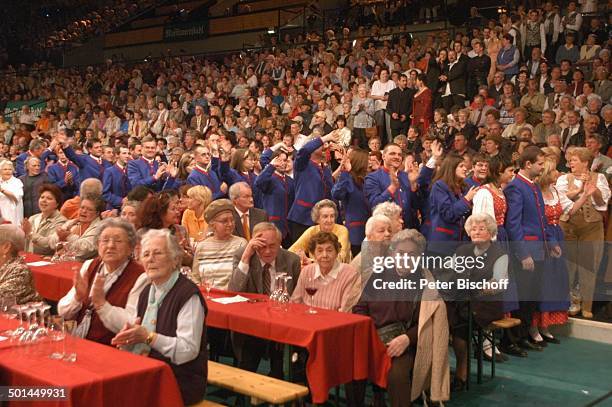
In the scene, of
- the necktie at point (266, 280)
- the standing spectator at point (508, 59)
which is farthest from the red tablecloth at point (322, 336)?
the standing spectator at point (508, 59)

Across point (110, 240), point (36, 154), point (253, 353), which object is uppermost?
point (36, 154)

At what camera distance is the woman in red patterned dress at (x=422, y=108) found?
39.7 ft

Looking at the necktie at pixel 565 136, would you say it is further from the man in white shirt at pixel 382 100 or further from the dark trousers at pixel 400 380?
the dark trousers at pixel 400 380

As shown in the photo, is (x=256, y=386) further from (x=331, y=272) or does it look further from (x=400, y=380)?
(x=331, y=272)

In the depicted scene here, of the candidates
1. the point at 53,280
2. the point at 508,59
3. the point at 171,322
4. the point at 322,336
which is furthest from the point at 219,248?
the point at 508,59

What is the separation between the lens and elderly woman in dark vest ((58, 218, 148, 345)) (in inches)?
159

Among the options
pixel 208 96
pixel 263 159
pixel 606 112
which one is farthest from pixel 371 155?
pixel 208 96

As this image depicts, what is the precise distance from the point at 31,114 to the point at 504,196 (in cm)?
1713

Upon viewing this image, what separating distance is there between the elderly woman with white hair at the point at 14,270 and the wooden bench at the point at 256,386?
1184 millimetres

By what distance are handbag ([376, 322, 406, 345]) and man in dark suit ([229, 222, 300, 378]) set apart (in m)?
0.66

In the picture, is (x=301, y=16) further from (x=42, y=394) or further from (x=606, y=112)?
(x=42, y=394)

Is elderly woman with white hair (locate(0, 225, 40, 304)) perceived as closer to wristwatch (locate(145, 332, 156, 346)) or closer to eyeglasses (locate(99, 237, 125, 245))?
eyeglasses (locate(99, 237, 125, 245))

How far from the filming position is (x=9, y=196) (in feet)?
28.5

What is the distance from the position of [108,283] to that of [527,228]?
386 centimetres
